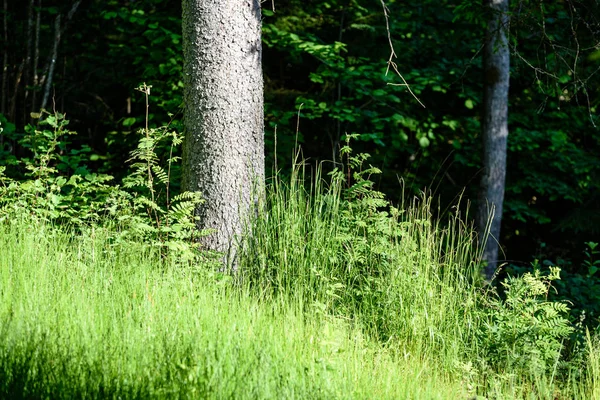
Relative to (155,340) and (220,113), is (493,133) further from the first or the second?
(155,340)

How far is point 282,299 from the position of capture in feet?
13.9

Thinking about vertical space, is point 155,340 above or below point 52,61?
below

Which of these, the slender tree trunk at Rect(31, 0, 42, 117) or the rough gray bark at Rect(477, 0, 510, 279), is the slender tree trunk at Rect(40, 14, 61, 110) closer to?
the slender tree trunk at Rect(31, 0, 42, 117)

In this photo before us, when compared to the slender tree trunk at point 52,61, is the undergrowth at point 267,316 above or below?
below

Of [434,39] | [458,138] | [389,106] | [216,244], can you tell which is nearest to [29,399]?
[216,244]

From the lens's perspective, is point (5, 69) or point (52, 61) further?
point (5, 69)

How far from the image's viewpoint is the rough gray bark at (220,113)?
205 inches

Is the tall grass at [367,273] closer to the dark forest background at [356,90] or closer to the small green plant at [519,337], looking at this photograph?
the small green plant at [519,337]


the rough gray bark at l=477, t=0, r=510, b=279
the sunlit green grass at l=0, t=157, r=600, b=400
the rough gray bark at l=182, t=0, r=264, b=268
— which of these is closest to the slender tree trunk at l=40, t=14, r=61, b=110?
the rough gray bark at l=182, t=0, r=264, b=268

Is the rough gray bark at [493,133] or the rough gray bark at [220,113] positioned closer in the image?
the rough gray bark at [220,113]

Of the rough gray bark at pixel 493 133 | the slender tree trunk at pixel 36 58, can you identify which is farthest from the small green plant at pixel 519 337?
the slender tree trunk at pixel 36 58

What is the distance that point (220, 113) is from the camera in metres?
5.25

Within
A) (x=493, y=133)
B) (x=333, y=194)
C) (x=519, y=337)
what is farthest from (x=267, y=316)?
(x=493, y=133)

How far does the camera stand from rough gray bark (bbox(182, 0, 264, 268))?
5.20 meters
